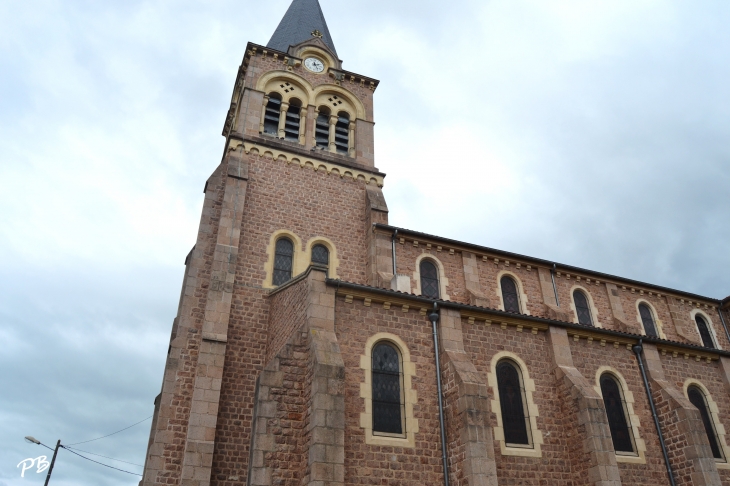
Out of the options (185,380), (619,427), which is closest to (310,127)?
(185,380)

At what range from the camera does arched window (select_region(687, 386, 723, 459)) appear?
16.9 meters

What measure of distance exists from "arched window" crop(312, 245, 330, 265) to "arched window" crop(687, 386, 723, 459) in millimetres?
12834

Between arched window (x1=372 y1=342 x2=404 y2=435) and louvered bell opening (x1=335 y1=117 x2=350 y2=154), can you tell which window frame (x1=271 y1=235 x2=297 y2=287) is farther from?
louvered bell opening (x1=335 y1=117 x2=350 y2=154)

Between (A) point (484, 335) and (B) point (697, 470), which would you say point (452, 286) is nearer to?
(A) point (484, 335)

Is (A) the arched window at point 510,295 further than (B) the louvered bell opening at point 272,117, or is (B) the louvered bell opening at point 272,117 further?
(B) the louvered bell opening at point 272,117

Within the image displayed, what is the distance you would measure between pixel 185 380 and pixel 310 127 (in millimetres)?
12277

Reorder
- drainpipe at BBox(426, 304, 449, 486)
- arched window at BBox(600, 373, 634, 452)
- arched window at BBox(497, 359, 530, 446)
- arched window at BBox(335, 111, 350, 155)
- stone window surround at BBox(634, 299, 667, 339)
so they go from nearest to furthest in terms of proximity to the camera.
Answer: drainpipe at BBox(426, 304, 449, 486)
arched window at BBox(497, 359, 530, 446)
arched window at BBox(600, 373, 634, 452)
stone window surround at BBox(634, 299, 667, 339)
arched window at BBox(335, 111, 350, 155)

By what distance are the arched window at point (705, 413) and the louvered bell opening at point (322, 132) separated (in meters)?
16.6

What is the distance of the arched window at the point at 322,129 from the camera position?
2367 centimetres

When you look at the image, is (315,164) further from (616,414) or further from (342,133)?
(616,414)

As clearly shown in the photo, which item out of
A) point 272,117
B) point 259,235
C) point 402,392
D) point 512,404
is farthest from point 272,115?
point 512,404

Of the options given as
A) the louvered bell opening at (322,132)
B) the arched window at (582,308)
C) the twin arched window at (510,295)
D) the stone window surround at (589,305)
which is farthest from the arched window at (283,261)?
the arched window at (582,308)

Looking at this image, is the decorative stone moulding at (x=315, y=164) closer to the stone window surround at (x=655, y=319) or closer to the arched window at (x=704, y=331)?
the stone window surround at (x=655, y=319)

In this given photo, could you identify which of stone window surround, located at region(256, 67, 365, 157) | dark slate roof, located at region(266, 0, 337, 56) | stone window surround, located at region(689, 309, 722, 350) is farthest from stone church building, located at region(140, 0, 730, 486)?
dark slate roof, located at region(266, 0, 337, 56)
